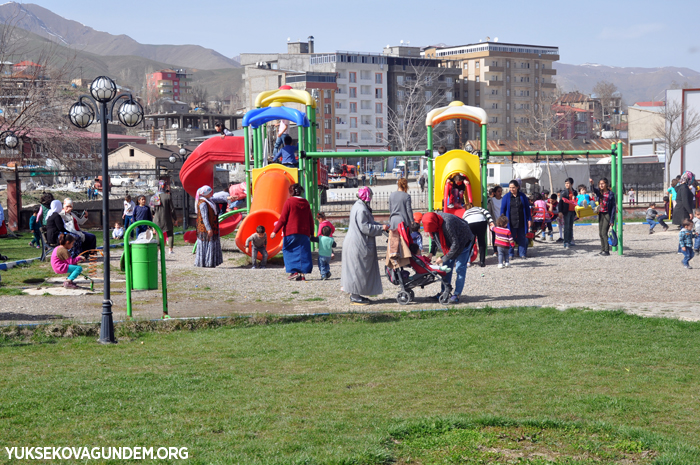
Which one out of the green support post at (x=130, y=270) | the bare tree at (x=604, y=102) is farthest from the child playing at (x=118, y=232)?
the bare tree at (x=604, y=102)

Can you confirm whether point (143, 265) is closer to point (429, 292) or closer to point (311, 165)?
point (429, 292)

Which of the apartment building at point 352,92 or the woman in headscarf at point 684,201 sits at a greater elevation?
the apartment building at point 352,92

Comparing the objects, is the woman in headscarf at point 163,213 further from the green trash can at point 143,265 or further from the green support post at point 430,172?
the green trash can at point 143,265

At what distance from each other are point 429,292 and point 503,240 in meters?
3.45

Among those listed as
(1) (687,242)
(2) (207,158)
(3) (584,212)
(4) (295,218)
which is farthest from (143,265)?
(3) (584,212)

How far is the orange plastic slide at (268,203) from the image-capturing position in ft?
52.5

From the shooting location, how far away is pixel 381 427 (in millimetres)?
5246

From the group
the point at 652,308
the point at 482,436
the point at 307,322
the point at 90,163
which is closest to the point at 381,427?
the point at 482,436

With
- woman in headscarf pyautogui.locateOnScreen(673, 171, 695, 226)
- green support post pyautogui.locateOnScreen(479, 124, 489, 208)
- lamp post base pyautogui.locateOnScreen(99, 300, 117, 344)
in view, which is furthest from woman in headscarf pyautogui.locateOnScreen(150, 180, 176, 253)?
woman in headscarf pyautogui.locateOnScreen(673, 171, 695, 226)

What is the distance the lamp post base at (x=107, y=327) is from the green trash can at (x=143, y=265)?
4.93 feet

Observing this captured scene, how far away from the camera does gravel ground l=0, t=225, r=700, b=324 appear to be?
10508 mm

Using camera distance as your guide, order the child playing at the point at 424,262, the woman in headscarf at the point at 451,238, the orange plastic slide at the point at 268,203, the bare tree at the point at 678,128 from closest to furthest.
→ 1. the woman in headscarf at the point at 451,238
2. the child playing at the point at 424,262
3. the orange plastic slide at the point at 268,203
4. the bare tree at the point at 678,128

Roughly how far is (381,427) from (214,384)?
1.95 meters

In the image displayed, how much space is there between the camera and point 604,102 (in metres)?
134
